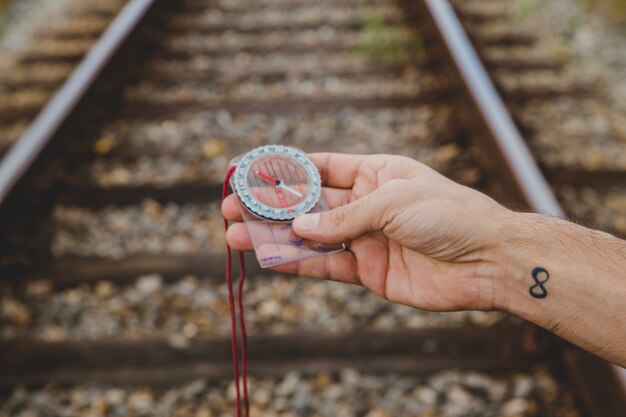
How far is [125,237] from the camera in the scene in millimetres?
3199

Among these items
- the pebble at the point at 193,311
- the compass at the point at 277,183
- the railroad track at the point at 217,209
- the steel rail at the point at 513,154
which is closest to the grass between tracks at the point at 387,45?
the railroad track at the point at 217,209

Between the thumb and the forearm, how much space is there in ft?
1.47

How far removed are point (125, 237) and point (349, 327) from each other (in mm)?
1390

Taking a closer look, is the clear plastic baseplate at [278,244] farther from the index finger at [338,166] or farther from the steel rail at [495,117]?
the steel rail at [495,117]

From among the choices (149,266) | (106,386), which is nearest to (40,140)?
(149,266)

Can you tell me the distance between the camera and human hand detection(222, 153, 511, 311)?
1.92 meters

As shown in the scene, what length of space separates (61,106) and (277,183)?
225cm

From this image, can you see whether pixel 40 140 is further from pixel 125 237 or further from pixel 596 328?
pixel 596 328

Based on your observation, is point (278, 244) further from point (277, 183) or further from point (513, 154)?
point (513, 154)

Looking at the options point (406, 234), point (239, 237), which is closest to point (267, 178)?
point (239, 237)

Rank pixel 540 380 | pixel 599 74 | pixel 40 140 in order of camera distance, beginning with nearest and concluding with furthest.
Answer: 1. pixel 540 380
2. pixel 40 140
3. pixel 599 74

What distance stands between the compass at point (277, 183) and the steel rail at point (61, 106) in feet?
5.65

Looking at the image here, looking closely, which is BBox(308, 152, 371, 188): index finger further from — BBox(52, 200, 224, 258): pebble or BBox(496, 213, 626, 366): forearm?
BBox(52, 200, 224, 258): pebble

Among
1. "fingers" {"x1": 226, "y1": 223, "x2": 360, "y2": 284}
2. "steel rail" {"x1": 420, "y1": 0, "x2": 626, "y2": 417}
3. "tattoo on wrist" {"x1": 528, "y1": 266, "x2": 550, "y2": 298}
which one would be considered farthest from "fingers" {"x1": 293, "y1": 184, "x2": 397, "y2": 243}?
"steel rail" {"x1": 420, "y1": 0, "x2": 626, "y2": 417}
